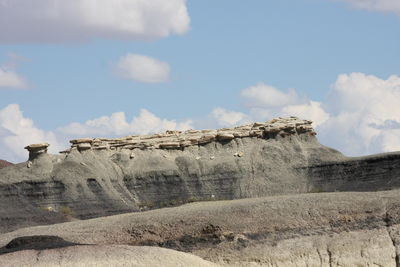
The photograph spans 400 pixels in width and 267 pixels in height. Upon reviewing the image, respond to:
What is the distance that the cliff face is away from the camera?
3563 inches

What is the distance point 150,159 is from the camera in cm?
10019

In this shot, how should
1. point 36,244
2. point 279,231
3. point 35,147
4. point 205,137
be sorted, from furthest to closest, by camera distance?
1. point 205,137
2. point 35,147
3. point 279,231
4. point 36,244

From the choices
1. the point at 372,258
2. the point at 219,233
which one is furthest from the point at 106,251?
the point at 372,258

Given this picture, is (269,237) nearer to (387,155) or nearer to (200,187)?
(387,155)

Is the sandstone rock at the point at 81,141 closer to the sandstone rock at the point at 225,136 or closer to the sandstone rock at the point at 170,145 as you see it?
the sandstone rock at the point at 170,145

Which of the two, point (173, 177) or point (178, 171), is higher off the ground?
point (178, 171)

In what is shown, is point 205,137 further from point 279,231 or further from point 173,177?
point 279,231

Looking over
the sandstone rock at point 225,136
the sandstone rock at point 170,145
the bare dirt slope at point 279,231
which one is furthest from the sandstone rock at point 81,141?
the bare dirt slope at point 279,231

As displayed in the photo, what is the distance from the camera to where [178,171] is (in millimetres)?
98062

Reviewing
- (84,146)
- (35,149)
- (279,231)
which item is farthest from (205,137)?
(279,231)

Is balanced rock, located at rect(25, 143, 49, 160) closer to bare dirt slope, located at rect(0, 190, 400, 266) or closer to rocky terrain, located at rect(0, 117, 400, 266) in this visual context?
rocky terrain, located at rect(0, 117, 400, 266)

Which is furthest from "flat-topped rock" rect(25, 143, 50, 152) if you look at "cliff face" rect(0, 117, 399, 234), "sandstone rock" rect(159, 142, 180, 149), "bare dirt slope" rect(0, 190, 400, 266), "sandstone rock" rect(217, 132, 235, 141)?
"bare dirt slope" rect(0, 190, 400, 266)

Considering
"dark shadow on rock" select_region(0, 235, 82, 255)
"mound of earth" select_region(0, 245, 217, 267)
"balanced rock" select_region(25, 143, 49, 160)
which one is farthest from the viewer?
"balanced rock" select_region(25, 143, 49, 160)

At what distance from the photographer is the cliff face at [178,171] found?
90.5 meters
